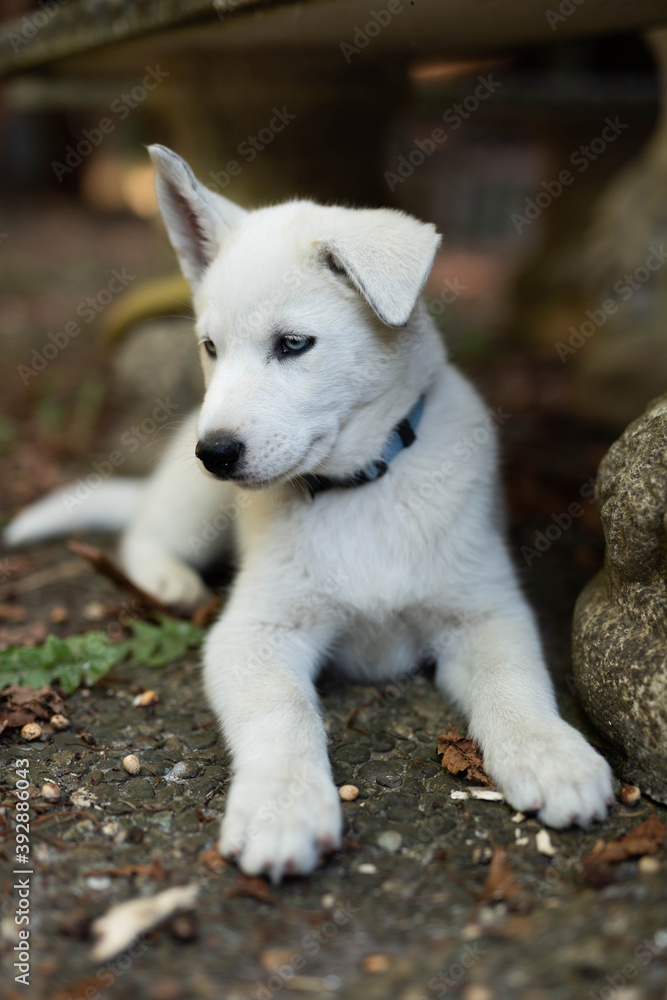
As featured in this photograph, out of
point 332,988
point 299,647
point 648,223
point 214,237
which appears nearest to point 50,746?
point 299,647

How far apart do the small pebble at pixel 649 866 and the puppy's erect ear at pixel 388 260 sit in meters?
1.64

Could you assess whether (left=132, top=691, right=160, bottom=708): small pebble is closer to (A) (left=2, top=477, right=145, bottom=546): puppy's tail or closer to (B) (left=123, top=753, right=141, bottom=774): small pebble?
(B) (left=123, top=753, right=141, bottom=774): small pebble

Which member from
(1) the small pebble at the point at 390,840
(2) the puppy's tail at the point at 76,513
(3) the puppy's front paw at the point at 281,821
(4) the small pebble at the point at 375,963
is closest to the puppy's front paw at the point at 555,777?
(1) the small pebble at the point at 390,840

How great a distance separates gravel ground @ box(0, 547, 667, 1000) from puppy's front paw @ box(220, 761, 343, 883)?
0.07 meters

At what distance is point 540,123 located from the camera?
8.38m

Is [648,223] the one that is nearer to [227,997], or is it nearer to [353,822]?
[353,822]

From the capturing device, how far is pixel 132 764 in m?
2.67

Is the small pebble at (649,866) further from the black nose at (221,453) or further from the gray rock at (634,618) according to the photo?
the black nose at (221,453)

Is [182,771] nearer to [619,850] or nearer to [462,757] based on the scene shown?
[462,757]

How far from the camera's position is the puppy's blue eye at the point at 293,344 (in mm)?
2654

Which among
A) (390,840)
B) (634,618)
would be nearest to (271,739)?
(390,840)

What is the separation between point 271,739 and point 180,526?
1.78m

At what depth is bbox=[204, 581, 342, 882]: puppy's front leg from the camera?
2150 millimetres

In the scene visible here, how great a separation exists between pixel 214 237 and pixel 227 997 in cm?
249
